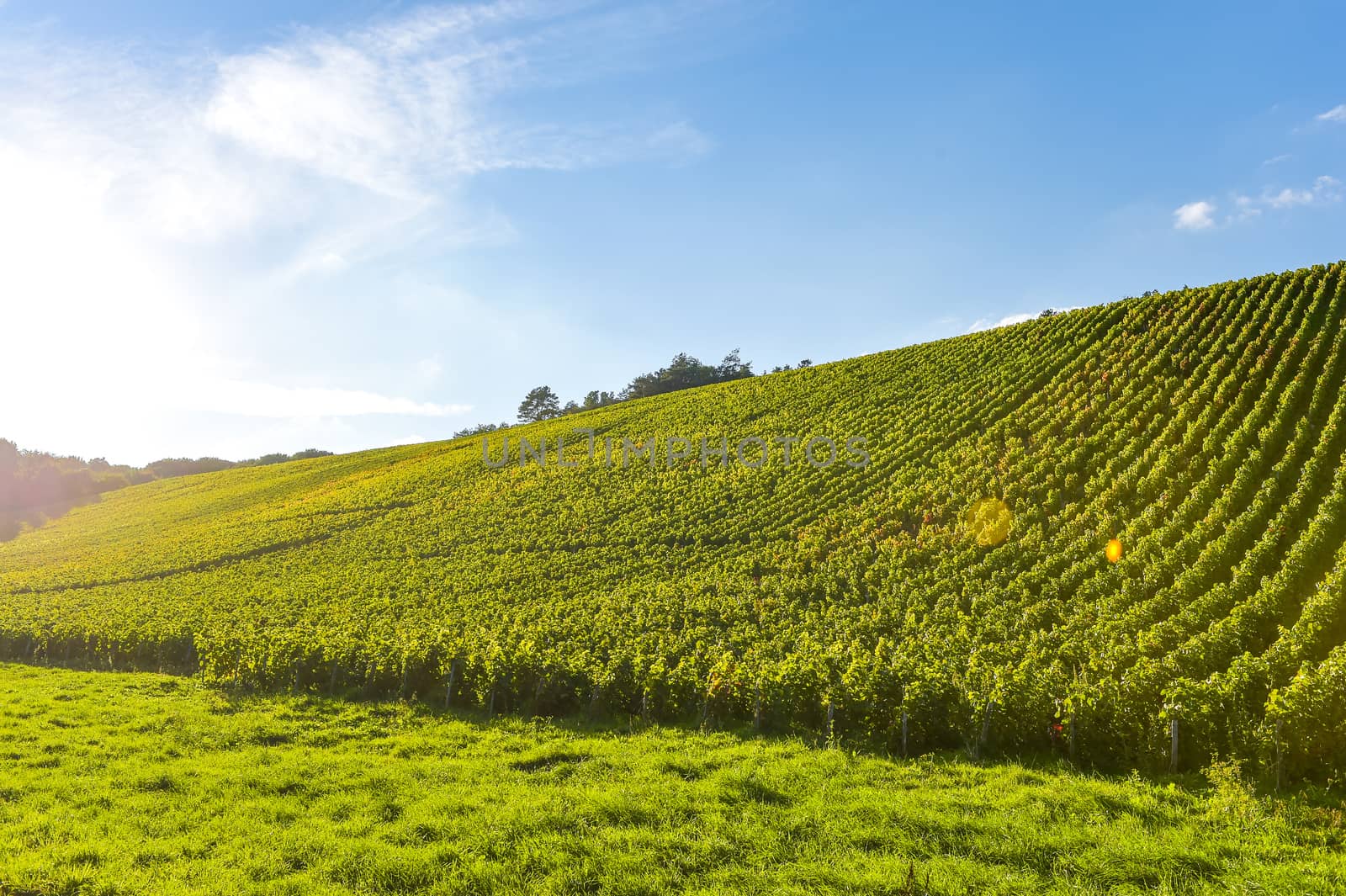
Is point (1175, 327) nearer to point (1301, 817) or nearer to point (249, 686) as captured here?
point (1301, 817)

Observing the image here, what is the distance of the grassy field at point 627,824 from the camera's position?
10398mm

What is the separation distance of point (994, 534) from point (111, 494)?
129269 millimetres

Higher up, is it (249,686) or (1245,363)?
(1245,363)

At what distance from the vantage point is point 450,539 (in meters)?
52.4

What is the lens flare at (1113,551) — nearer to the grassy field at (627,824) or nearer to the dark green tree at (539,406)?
the grassy field at (627,824)

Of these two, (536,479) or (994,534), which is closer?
(994,534)

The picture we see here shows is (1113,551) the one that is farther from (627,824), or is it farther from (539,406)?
(539,406)

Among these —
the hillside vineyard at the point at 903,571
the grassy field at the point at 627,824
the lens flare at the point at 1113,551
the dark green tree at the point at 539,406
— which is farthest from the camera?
the dark green tree at the point at 539,406

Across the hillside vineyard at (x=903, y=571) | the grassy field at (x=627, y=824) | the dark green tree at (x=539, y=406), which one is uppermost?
the dark green tree at (x=539, y=406)

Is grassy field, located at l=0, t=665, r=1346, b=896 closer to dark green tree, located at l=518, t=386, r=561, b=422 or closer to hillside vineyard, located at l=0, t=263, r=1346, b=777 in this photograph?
hillside vineyard, located at l=0, t=263, r=1346, b=777

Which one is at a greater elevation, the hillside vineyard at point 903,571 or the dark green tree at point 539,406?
the dark green tree at point 539,406

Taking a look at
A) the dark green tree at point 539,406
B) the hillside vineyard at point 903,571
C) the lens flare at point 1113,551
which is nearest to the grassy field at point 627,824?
the hillside vineyard at point 903,571

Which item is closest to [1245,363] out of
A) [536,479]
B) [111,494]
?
[536,479]

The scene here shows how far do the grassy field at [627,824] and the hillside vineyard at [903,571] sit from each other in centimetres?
231
